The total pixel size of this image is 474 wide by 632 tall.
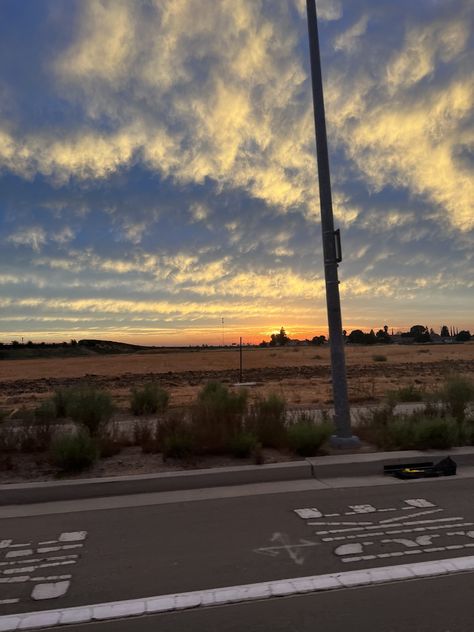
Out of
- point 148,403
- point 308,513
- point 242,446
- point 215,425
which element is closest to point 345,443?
point 242,446

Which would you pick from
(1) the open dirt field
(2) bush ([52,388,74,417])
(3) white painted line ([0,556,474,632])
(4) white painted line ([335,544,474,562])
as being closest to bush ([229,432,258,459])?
(4) white painted line ([335,544,474,562])

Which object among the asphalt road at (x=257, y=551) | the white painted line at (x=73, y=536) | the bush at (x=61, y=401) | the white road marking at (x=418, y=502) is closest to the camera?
the asphalt road at (x=257, y=551)

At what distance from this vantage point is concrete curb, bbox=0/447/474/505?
20.9 feet

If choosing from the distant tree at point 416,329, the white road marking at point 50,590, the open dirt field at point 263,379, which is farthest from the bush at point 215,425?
the distant tree at point 416,329

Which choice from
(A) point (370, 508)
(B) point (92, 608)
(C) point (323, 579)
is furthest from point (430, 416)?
(B) point (92, 608)

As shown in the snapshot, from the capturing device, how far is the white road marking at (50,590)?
12.9ft

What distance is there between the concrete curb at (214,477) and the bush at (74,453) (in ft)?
1.57

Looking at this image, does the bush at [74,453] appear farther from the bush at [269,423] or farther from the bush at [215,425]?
the bush at [269,423]

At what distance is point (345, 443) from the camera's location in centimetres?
815

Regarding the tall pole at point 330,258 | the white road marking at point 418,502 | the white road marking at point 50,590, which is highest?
the tall pole at point 330,258

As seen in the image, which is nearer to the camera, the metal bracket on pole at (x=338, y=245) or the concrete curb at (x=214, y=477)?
the concrete curb at (x=214, y=477)

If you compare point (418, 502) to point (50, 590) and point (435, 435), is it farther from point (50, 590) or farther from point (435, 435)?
point (50, 590)

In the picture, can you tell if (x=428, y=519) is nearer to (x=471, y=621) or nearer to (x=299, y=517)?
(x=299, y=517)

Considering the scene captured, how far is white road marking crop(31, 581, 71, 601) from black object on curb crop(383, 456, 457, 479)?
14.8ft
